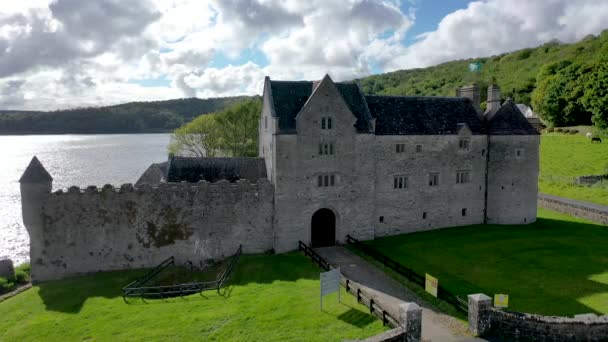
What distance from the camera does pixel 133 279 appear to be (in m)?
28.5

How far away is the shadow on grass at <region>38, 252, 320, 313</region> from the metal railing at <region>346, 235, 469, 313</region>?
173 inches

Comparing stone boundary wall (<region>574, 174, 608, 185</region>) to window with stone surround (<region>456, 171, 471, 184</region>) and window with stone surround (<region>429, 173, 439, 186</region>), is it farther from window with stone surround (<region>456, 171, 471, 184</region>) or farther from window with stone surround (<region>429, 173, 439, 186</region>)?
window with stone surround (<region>429, 173, 439, 186</region>)

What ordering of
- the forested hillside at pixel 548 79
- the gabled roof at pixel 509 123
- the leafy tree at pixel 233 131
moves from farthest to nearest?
the forested hillside at pixel 548 79 < the leafy tree at pixel 233 131 < the gabled roof at pixel 509 123

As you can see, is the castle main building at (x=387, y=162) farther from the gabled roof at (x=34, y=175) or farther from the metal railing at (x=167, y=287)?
the gabled roof at (x=34, y=175)

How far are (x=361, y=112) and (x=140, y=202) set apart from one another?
18.3m

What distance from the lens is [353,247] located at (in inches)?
1273

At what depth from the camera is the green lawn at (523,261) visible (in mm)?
22781

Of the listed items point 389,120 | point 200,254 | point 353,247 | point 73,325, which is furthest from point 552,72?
point 73,325

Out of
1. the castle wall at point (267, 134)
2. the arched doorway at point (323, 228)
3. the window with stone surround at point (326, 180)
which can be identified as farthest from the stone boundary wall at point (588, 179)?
the castle wall at point (267, 134)

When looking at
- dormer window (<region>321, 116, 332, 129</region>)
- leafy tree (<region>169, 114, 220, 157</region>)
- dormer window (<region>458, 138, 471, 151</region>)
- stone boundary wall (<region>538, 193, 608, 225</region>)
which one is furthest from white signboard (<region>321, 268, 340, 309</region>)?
leafy tree (<region>169, 114, 220, 157</region>)

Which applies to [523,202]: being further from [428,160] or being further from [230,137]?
[230,137]

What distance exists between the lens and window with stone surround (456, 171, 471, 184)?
122ft

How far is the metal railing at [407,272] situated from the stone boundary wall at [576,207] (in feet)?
78.3

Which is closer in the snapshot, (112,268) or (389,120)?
(112,268)
